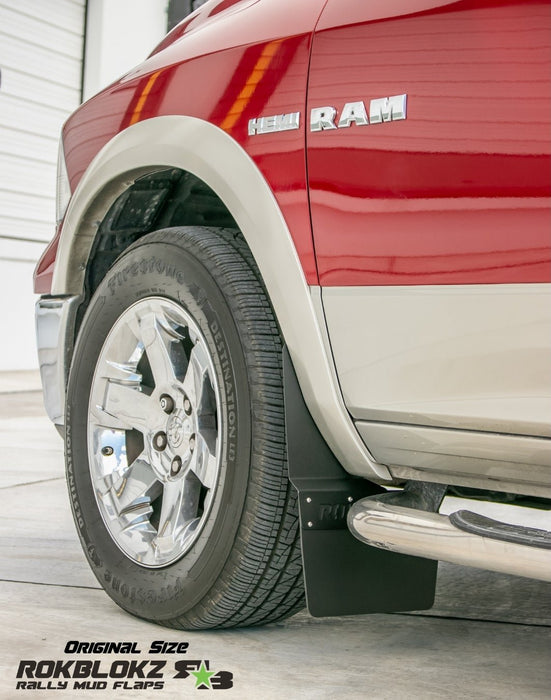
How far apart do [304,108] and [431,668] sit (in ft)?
3.68

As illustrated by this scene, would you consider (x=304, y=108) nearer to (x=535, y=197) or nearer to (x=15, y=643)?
(x=535, y=197)

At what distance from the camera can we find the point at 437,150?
6.01 feet

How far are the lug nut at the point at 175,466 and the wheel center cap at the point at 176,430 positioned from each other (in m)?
0.03

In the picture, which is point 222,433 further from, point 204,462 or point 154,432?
point 154,432

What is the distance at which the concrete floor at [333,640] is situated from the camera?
81.9 inches

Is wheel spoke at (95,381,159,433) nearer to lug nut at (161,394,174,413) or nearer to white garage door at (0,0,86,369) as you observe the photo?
lug nut at (161,394,174,413)

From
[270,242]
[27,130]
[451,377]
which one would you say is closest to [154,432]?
[270,242]

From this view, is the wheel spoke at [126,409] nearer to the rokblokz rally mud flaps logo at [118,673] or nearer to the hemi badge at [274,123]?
the rokblokz rally mud flaps logo at [118,673]

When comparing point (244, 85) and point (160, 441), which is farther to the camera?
point (160, 441)

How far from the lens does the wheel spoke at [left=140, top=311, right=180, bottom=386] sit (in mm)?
2484

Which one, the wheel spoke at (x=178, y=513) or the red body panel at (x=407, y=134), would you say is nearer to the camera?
the red body panel at (x=407, y=134)

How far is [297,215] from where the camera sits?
2078mm

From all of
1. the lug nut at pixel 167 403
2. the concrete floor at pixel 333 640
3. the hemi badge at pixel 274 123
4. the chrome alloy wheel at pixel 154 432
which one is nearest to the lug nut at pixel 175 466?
the chrome alloy wheel at pixel 154 432

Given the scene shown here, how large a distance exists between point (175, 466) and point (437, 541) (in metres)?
0.76
